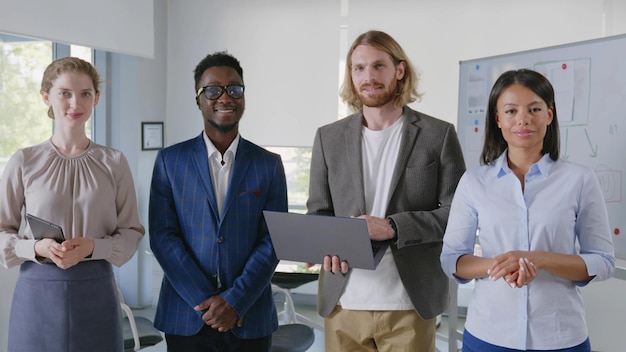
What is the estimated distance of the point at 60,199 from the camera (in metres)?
2.21

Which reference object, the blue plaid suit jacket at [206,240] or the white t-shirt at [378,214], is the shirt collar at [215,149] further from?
the white t-shirt at [378,214]

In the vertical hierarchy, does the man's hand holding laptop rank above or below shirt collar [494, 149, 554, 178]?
below

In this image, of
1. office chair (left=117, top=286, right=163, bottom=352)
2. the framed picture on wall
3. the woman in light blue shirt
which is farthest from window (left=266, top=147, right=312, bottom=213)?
the woman in light blue shirt

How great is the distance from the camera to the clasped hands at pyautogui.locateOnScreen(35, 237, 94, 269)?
2096mm

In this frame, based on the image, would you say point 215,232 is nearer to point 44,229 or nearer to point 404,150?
point 44,229

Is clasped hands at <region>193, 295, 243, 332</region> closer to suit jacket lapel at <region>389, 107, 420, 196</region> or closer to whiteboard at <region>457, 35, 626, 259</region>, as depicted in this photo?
suit jacket lapel at <region>389, 107, 420, 196</region>

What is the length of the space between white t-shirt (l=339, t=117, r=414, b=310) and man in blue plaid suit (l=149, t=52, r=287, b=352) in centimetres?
31

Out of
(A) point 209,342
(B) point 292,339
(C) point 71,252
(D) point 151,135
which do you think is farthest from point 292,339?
(D) point 151,135

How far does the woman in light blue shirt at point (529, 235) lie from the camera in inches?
72.7

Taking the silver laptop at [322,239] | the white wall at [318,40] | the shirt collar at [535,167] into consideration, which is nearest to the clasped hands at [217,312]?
the silver laptop at [322,239]

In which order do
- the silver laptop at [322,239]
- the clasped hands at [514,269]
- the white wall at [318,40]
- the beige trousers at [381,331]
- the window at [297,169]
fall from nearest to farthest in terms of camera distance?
1. the clasped hands at [514,269]
2. the silver laptop at [322,239]
3. the beige trousers at [381,331]
4. the white wall at [318,40]
5. the window at [297,169]

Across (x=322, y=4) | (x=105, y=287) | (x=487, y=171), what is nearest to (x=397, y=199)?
(x=487, y=171)

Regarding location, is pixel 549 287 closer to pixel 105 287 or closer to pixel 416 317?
pixel 416 317

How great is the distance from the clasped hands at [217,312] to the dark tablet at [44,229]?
0.49m
